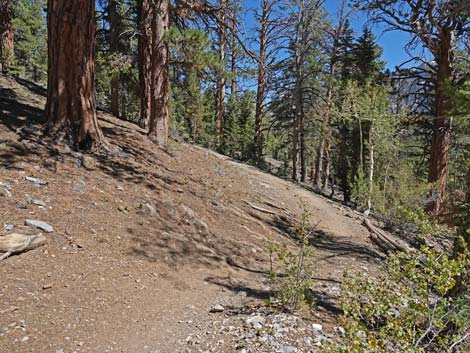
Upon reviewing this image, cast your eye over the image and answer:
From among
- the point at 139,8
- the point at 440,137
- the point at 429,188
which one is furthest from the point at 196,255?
the point at 139,8

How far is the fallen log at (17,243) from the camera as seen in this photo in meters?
3.06

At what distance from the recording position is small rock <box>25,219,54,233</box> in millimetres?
3515

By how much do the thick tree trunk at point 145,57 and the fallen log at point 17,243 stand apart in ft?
21.8

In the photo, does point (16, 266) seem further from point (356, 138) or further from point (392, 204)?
point (356, 138)

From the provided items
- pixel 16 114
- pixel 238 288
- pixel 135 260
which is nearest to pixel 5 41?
pixel 16 114

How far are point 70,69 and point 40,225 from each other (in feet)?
10.0

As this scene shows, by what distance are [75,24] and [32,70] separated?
80.5 ft

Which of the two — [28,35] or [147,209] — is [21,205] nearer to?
[147,209]

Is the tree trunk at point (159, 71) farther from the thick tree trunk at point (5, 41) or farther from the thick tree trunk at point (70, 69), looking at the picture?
the thick tree trunk at point (5, 41)

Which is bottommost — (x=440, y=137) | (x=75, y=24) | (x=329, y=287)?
(x=329, y=287)

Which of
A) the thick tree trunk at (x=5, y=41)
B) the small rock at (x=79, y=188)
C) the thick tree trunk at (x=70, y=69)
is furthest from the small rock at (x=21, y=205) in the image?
the thick tree trunk at (x=5, y=41)

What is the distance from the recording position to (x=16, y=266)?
9.86ft

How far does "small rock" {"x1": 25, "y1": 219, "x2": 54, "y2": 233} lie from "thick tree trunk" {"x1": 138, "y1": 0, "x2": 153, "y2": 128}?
6330mm

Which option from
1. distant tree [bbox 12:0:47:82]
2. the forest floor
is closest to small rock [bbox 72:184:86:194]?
the forest floor
